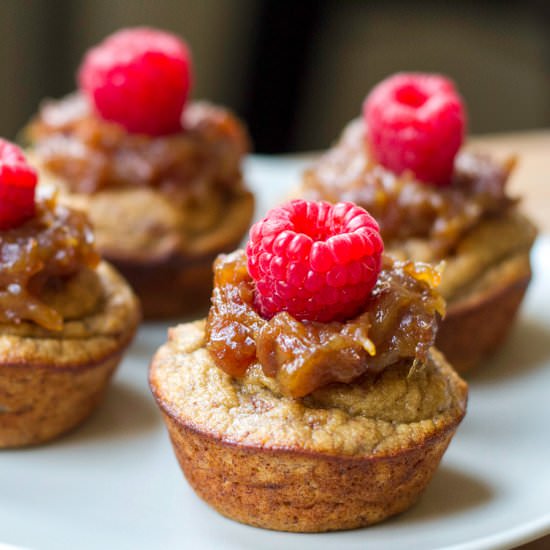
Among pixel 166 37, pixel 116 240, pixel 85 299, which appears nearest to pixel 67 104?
pixel 166 37

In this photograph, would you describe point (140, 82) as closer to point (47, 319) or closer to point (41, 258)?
point (41, 258)

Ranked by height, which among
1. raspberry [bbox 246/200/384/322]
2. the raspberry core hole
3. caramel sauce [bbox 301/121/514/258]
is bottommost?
caramel sauce [bbox 301/121/514/258]

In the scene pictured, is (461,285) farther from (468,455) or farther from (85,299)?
(85,299)

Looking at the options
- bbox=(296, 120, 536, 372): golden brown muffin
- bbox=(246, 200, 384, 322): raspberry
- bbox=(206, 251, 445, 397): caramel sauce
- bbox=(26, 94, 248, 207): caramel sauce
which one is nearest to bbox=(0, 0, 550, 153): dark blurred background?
bbox=(26, 94, 248, 207): caramel sauce

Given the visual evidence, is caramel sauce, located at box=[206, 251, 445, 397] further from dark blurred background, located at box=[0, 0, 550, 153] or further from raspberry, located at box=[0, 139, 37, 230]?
dark blurred background, located at box=[0, 0, 550, 153]

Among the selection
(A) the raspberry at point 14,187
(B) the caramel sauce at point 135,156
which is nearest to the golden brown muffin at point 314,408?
(A) the raspberry at point 14,187

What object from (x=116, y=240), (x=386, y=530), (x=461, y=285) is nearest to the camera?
(x=386, y=530)

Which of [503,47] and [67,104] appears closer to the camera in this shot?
[67,104]

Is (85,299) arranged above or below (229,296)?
below

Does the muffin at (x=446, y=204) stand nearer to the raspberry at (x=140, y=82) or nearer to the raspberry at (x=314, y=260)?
the raspberry at (x=140, y=82)
